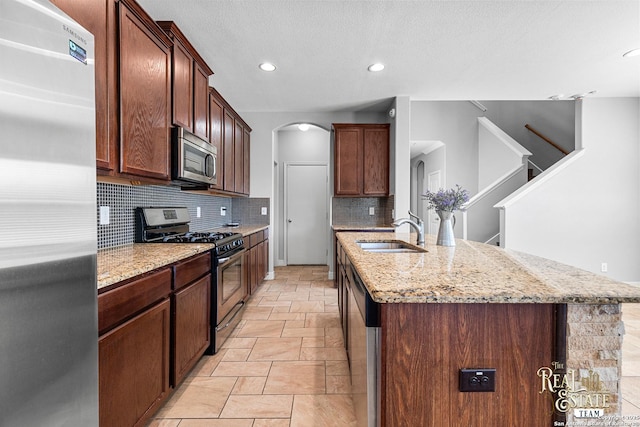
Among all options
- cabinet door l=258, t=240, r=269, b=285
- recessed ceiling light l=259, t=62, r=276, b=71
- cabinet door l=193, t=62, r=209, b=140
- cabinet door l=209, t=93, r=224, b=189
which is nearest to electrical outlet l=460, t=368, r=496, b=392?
cabinet door l=193, t=62, r=209, b=140

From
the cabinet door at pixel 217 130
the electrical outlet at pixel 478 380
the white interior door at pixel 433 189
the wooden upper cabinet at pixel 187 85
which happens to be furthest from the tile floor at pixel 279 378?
the white interior door at pixel 433 189

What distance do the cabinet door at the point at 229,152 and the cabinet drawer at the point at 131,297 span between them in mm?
2113

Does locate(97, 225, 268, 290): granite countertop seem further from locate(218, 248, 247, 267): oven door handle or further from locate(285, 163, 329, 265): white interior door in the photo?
locate(285, 163, 329, 265): white interior door

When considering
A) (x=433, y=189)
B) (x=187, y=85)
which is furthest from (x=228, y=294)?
(x=433, y=189)

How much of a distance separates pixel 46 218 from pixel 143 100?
136 centimetres

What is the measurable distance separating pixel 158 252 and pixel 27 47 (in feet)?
4.42

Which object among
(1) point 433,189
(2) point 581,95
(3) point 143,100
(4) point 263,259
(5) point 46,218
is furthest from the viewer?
(1) point 433,189

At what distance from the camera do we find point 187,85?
8.16 ft

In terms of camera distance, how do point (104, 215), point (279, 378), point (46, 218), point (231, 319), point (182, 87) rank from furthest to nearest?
point (231, 319), point (182, 87), point (279, 378), point (104, 215), point (46, 218)

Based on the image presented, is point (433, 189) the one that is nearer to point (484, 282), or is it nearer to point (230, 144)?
point (230, 144)

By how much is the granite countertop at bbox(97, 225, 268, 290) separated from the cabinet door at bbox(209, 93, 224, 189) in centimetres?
125

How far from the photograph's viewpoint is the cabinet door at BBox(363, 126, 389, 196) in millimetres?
4590

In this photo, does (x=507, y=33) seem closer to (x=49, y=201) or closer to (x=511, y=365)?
(x=511, y=365)

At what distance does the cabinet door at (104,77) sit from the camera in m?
1.49
